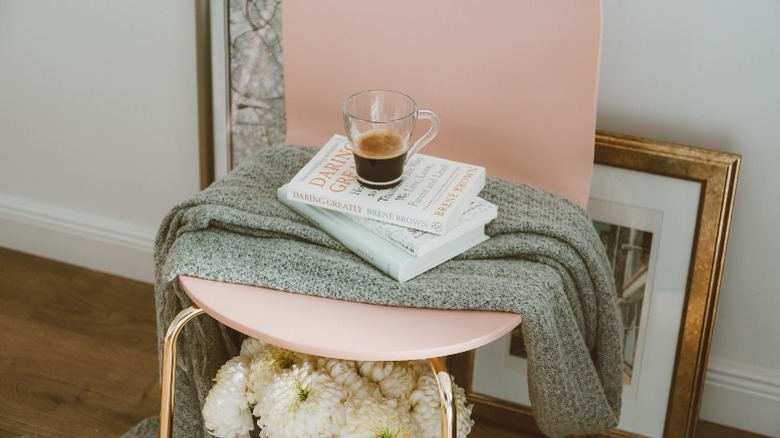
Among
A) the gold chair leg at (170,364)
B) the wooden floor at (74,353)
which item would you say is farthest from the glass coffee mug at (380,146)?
the wooden floor at (74,353)

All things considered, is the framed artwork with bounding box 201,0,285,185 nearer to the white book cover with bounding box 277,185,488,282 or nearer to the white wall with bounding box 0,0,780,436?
the white wall with bounding box 0,0,780,436

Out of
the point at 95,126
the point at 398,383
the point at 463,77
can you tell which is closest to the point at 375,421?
the point at 398,383

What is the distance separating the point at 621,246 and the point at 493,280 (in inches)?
19.6

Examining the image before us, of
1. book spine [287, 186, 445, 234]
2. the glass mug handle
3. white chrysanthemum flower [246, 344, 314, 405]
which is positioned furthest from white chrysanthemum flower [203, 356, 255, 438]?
the glass mug handle

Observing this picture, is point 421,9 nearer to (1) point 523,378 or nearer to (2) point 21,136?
(1) point 523,378

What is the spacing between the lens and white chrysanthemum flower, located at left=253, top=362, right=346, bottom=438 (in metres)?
1.14

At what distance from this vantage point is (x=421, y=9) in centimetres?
137

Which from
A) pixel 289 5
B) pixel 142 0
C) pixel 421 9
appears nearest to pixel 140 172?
pixel 142 0

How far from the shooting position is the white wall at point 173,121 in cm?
144

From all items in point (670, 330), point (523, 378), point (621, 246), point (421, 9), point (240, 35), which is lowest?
point (523, 378)

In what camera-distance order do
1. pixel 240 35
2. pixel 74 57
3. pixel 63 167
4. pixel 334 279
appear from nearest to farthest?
1. pixel 334 279
2. pixel 240 35
3. pixel 74 57
4. pixel 63 167

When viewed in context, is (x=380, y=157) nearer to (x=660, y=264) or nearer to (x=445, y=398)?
(x=445, y=398)

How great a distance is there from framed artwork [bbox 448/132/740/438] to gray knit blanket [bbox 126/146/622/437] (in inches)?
9.0

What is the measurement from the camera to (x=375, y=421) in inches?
44.5
